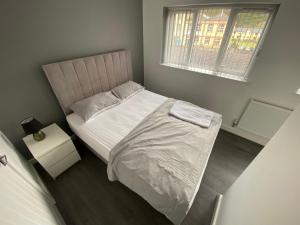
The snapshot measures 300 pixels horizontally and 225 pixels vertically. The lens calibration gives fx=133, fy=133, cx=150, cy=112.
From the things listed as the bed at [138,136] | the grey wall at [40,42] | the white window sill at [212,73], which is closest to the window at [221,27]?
the white window sill at [212,73]

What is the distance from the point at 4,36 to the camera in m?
1.34

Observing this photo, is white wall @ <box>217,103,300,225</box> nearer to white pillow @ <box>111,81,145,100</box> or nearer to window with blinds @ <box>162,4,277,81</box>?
window with blinds @ <box>162,4,277,81</box>

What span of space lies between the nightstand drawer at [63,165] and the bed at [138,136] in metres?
0.29

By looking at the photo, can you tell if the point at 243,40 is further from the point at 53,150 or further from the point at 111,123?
the point at 53,150

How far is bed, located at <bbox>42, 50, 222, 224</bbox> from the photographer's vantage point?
1.15m

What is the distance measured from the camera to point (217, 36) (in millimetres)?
A: 2084

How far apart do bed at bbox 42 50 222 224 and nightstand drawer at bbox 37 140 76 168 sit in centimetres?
20

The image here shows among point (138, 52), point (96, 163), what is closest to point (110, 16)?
point (138, 52)

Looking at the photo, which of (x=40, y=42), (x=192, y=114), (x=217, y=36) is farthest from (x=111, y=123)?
(x=217, y=36)

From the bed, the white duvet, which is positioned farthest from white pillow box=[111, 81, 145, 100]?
the white duvet

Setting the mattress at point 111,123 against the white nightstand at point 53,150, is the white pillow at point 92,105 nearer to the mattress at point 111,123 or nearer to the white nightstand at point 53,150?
the mattress at point 111,123

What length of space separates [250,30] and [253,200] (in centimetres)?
209

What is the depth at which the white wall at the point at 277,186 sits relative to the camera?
556 mm

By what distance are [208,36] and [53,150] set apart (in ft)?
9.03
